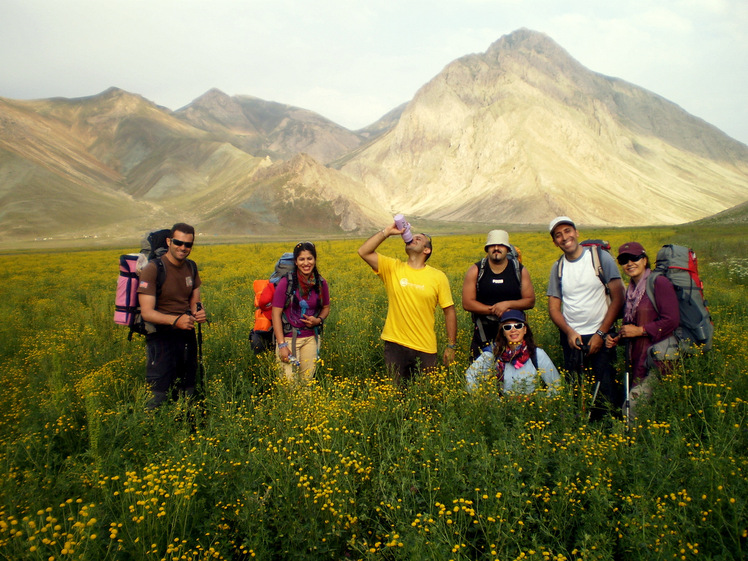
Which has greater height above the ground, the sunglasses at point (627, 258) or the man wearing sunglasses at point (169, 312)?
the sunglasses at point (627, 258)

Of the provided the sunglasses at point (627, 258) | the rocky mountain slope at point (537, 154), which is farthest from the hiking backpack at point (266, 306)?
the rocky mountain slope at point (537, 154)

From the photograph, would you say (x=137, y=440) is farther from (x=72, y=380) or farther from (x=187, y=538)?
(x=72, y=380)

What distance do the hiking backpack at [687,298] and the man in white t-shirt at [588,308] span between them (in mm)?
482

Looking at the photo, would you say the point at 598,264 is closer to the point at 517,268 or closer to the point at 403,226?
the point at 517,268

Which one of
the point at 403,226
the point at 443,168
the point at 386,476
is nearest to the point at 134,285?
the point at 403,226

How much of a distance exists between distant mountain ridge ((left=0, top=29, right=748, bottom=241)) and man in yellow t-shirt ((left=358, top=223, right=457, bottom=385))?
78759 millimetres

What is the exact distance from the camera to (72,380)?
18.5 ft

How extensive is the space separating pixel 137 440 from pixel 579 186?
106m

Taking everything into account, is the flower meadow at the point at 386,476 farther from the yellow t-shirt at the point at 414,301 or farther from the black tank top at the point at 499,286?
the black tank top at the point at 499,286

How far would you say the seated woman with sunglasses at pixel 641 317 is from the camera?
3951 millimetres

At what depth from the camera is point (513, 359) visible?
14.6ft

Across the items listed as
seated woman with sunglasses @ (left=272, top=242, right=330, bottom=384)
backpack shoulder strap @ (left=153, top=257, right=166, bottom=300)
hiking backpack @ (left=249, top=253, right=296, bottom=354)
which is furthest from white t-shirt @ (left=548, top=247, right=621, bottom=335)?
backpack shoulder strap @ (left=153, top=257, right=166, bottom=300)

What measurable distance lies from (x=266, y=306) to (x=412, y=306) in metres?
1.97

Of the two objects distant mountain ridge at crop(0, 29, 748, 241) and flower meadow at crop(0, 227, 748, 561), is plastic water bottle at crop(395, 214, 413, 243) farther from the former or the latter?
distant mountain ridge at crop(0, 29, 748, 241)
